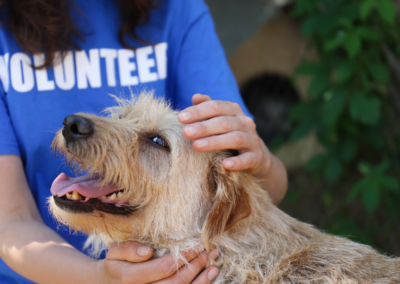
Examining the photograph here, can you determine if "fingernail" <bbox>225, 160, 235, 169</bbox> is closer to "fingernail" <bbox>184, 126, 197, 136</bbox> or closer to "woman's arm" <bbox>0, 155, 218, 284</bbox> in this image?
"fingernail" <bbox>184, 126, 197, 136</bbox>

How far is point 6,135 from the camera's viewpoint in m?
2.03

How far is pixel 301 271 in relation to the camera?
73.2 inches

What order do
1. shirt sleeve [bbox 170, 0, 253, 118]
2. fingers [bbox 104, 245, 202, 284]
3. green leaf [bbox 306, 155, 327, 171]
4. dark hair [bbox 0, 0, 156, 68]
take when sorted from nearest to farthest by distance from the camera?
1. fingers [bbox 104, 245, 202, 284]
2. dark hair [bbox 0, 0, 156, 68]
3. shirt sleeve [bbox 170, 0, 253, 118]
4. green leaf [bbox 306, 155, 327, 171]

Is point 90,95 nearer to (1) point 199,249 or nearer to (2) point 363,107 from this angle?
(1) point 199,249

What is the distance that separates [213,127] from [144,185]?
1.53ft

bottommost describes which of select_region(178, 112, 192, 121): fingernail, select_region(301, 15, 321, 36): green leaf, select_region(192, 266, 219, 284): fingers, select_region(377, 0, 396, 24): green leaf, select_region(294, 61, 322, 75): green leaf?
select_region(192, 266, 219, 284): fingers

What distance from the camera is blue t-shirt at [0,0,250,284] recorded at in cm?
211

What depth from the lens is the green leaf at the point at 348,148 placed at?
3615 mm

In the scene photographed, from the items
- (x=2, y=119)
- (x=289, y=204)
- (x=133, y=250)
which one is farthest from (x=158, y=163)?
(x=289, y=204)

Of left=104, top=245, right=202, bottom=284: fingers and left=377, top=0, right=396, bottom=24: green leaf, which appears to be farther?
left=377, top=0, right=396, bottom=24: green leaf

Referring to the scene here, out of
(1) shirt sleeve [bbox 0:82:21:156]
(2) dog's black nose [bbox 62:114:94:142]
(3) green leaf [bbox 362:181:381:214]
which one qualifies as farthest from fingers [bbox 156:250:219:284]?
(3) green leaf [bbox 362:181:381:214]

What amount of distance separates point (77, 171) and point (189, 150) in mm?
622

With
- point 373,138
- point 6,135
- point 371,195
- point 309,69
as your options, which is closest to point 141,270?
point 6,135

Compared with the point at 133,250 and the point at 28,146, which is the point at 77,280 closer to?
the point at 133,250
